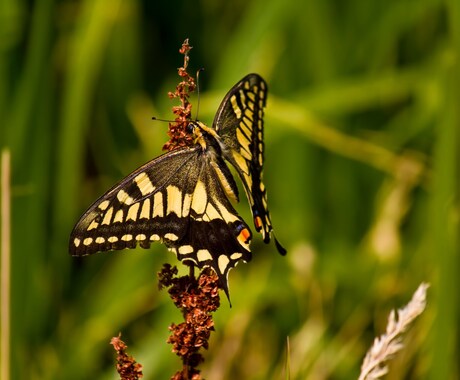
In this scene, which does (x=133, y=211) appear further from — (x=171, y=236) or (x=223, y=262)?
(x=223, y=262)

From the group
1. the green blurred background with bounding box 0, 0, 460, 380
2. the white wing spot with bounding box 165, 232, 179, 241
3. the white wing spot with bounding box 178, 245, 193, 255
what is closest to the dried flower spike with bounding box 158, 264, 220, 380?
the white wing spot with bounding box 178, 245, 193, 255

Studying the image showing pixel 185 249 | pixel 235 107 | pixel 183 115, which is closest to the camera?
pixel 183 115

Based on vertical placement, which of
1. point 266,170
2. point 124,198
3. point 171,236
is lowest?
point 171,236

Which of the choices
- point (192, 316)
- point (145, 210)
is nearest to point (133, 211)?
point (145, 210)

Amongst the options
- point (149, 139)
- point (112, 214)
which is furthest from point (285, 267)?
point (112, 214)

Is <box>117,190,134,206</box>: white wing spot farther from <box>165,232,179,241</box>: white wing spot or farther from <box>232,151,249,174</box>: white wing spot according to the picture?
<box>232,151,249,174</box>: white wing spot

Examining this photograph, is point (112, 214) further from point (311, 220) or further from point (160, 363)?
point (311, 220)
